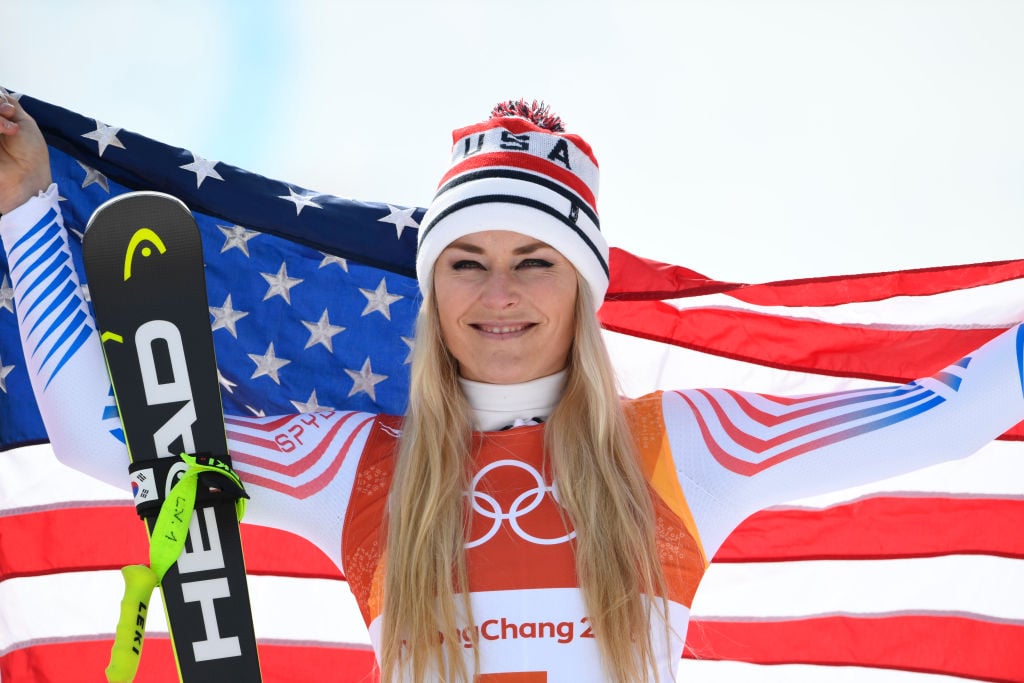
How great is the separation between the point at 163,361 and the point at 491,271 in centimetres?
98

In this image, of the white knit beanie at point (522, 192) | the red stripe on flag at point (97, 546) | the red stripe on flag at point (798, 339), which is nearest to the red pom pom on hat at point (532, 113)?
the white knit beanie at point (522, 192)

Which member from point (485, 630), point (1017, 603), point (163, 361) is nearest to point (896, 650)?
point (1017, 603)

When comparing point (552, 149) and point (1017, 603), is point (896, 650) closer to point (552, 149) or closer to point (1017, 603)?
point (1017, 603)

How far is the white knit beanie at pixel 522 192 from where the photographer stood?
2.66m

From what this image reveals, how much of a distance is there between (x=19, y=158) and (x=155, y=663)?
1.79 m

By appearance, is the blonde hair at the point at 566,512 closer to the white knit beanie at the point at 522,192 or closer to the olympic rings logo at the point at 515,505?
the olympic rings logo at the point at 515,505

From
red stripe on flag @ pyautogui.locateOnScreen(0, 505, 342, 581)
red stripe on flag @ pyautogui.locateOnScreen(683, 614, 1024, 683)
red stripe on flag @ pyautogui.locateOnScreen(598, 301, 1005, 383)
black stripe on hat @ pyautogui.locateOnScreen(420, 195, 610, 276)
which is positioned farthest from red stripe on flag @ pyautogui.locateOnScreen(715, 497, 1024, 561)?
red stripe on flag @ pyautogui.locateOnScreen(0, 505, 342, 581)

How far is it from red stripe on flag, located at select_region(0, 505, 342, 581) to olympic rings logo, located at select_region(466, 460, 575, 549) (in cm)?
108

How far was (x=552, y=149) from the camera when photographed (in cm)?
278

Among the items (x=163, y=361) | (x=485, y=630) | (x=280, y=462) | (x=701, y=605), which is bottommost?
(x=485, y=630)

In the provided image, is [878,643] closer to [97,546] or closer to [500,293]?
[500,293]

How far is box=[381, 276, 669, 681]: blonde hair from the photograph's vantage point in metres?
2.41

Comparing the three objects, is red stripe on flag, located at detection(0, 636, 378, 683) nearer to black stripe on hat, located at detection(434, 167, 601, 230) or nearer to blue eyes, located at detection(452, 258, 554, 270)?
blue eyes, located at detection(452, 258, 554, 270)

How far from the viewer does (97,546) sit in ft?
11.4
